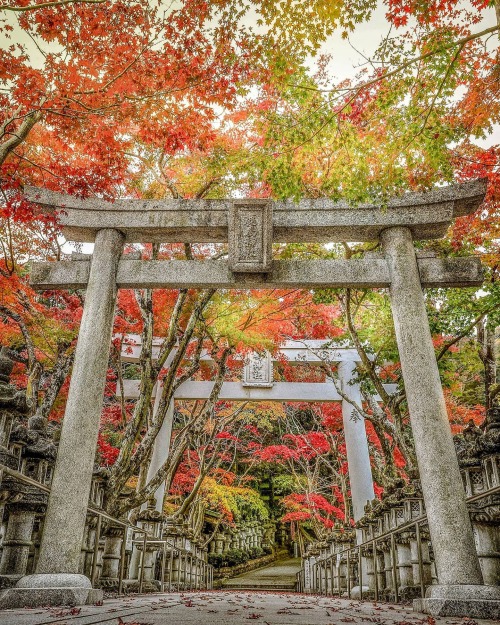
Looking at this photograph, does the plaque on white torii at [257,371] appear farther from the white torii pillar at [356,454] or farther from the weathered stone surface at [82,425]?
the weathered stone surface at [82,425]

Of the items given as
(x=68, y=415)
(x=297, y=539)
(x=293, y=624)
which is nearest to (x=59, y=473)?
Result: (x=68, y=415)

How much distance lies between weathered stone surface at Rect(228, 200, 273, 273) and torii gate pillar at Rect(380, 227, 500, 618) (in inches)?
68.9

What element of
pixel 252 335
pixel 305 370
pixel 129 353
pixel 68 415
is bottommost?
pixel 68 415

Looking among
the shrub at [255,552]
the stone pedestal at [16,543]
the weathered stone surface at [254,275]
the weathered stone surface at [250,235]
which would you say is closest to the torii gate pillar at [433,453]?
the weathered stone surface at [254,275]

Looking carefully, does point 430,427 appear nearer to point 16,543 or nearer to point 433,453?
point 433,453

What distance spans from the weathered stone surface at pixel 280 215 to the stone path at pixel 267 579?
17.2 m

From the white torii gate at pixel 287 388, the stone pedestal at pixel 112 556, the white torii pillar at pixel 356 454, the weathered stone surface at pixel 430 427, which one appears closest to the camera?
the weathered stone surface at pixel 430 427

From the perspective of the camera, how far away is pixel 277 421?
23578 mm

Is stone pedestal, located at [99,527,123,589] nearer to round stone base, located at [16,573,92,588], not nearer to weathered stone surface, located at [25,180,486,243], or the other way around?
round stone base, located at [16,573,92,588]

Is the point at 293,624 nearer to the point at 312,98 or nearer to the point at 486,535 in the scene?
the point at 486,535

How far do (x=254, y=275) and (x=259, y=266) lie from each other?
20 cm

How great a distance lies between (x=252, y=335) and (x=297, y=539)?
19.0 meters

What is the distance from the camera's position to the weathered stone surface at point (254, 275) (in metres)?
6.61

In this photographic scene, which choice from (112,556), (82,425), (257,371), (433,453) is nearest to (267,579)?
(257,371)
